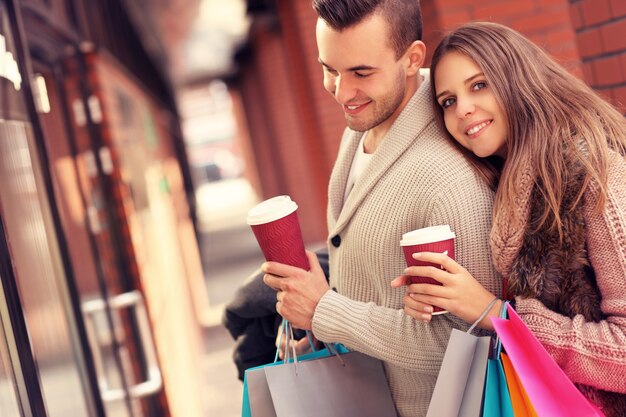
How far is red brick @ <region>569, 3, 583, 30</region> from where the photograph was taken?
2.54 metres

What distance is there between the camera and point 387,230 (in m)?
1.75

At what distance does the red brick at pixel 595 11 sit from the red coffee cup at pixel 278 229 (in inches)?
54.8

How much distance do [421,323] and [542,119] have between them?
1.80 feet

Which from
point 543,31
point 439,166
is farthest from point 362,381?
point 543,31

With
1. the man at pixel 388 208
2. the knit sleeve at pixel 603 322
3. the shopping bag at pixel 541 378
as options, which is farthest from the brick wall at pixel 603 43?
the shopping bag at pixel 541 378

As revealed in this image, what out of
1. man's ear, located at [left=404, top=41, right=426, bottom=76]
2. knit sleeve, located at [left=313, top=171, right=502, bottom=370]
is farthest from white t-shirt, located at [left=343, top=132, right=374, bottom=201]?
knit sleeve, located at [left=313, top=171, right=502, bottom=370]

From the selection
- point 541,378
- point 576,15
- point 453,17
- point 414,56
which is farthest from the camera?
point 453,17

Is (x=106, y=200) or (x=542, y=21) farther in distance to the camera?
(x=106, y=200)

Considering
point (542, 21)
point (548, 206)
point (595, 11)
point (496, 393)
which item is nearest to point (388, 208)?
point (548, 206)

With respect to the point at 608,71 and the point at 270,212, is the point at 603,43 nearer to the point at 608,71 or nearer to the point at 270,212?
the point at 608,71

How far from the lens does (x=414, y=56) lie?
74.7 inches

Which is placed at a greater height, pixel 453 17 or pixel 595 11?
pixel 453 17

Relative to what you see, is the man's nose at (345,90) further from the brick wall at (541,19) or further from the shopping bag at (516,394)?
the brick wall at (541,19)

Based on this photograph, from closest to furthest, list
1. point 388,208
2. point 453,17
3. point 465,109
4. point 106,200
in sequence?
point 465,109 < point 388,208 < point 453,17 < point 106,200
